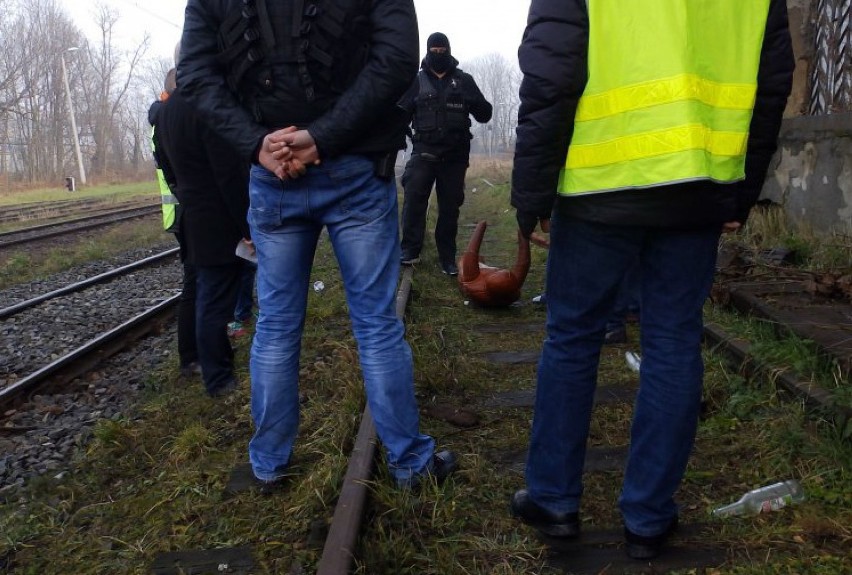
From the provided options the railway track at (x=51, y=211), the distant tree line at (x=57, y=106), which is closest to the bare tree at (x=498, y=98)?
the distant tree line at (x=57, y=106)

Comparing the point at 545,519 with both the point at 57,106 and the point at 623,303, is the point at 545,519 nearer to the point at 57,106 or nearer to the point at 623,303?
the point at 623,303

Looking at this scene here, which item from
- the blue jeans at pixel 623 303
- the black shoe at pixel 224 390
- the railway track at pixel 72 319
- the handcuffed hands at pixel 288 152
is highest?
the handcuffed hands at pixel 288 152

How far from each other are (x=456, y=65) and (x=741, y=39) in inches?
204

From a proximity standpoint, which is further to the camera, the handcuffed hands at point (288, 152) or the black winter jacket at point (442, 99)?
the black winter jacket at point (442, 99)

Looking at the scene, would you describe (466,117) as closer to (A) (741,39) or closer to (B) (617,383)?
(B) (617,383)

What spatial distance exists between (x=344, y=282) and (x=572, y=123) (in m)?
1.02

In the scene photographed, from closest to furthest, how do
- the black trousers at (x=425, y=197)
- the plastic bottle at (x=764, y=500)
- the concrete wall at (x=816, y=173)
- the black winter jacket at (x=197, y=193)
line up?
1. the plastic bottle at (x=764, y=500)
2. the black winter jacket at (x=197, y=193)
3. the concrete wall at (x=816, y=173)
4. the black trousers at (x=425, y=197)

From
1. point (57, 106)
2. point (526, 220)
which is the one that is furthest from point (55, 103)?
point (526, 220)

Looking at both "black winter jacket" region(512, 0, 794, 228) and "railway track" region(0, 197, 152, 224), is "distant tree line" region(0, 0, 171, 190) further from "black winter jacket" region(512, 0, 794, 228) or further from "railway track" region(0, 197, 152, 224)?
"black winter jacket" region(512, 0, 794, 228)

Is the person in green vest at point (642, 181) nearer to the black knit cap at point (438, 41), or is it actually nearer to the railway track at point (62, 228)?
the black knit cap at point (438, 41)

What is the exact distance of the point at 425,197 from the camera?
709 cm

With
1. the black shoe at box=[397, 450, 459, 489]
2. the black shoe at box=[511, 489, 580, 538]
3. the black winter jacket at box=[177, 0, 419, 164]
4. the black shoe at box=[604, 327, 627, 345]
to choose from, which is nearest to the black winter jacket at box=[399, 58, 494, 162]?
the black shoe at box=[604, 327, 627, 345]


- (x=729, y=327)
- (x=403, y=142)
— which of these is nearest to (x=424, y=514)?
(x=403, y=142)

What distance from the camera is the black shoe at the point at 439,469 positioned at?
2.70m
